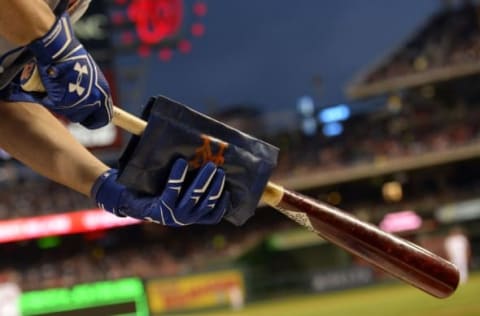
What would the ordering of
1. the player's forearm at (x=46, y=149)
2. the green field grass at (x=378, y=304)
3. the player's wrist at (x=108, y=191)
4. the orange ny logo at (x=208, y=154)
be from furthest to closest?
the green field grass at (x=378, y=304), the player's forearm at (x=46, y=149), the player's wrist at (x=108, y=191), the orange ny logo at (x=208, y=154)

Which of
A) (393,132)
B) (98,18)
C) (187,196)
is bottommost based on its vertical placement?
(187,196)

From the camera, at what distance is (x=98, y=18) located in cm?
1895

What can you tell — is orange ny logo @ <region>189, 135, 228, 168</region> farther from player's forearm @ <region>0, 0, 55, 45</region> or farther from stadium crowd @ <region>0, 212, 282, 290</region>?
stadium crowd @ <region>0, 212, 282, 290</region>

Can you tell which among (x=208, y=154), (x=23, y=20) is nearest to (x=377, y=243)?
(x=208, y=154)

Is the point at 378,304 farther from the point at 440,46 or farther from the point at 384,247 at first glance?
the point at 440,46

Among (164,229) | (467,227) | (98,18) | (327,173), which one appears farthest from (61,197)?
(467,227)

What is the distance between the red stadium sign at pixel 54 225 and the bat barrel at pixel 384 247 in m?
19.0

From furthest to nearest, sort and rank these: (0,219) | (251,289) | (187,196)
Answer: (0,219) < (251,289) < (187,196)

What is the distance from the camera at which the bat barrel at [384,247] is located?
2.49 meters

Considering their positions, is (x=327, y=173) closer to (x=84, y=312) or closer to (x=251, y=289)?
(x=251, y=289)

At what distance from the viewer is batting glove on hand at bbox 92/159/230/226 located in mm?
2195

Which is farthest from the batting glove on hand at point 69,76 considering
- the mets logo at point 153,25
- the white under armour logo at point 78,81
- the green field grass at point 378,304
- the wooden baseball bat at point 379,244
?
the mets logo at point 153,25

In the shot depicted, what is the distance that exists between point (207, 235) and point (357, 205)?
4.84 meters

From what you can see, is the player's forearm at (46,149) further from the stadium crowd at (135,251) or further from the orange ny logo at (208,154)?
the stadium crowd at (135,251)
